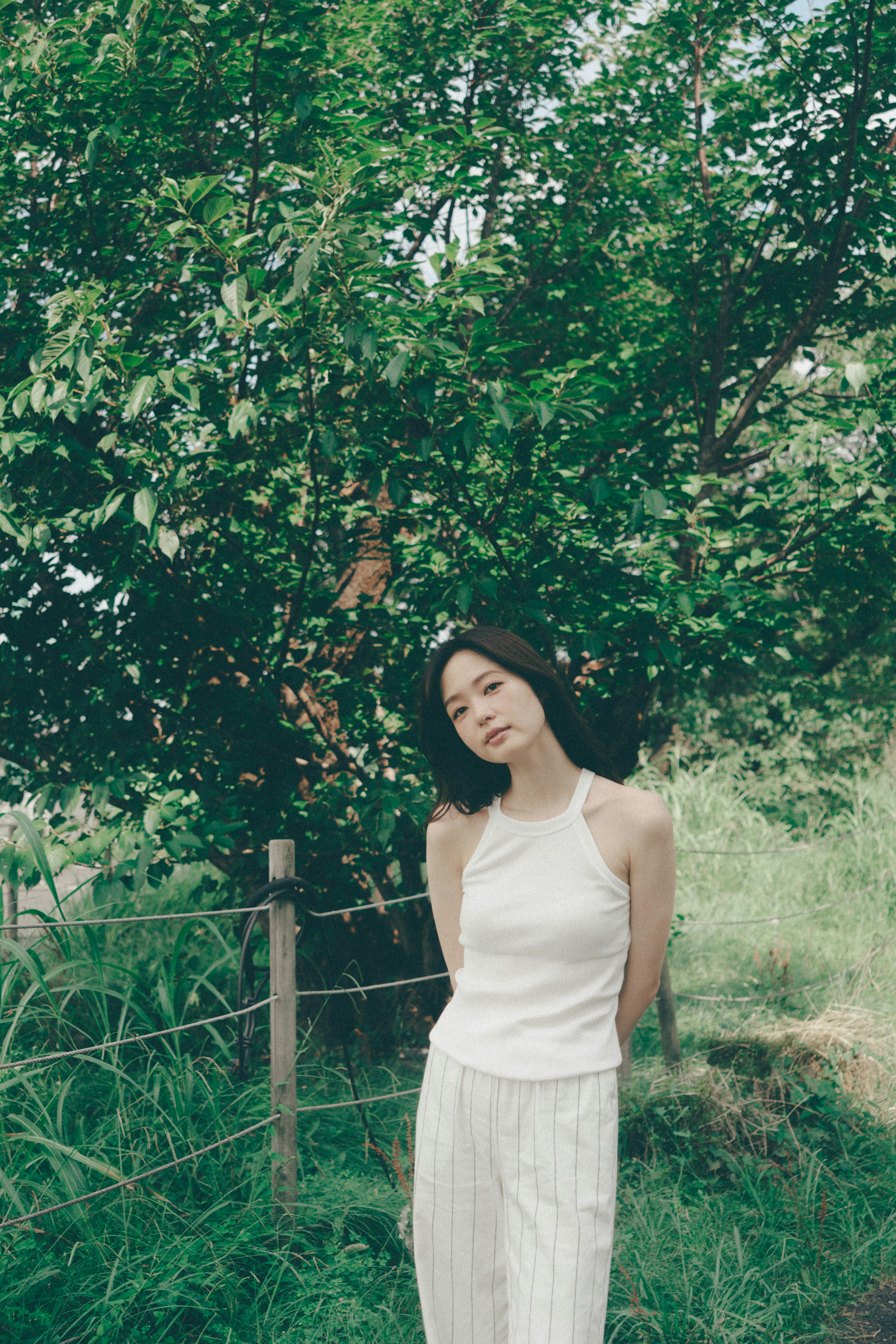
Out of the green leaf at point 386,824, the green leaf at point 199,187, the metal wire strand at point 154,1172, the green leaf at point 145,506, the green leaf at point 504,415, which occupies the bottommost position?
the metal wire strand at point 154,1172

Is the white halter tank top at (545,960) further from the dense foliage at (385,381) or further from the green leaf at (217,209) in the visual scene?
the green leaf at (217,209)

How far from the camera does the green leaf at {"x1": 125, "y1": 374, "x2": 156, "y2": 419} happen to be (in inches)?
91.2

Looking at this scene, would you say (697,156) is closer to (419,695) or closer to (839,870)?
(419,695)

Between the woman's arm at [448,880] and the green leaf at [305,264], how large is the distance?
1.21m

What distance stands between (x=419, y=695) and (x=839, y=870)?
5.91 metres

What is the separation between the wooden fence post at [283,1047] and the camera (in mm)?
2572

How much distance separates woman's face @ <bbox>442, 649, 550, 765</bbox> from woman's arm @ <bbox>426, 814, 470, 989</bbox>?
172mm

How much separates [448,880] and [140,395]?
1.39 meters

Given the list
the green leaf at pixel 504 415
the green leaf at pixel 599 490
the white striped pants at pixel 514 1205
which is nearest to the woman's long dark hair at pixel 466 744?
the white striped pants at pixel 514 1205

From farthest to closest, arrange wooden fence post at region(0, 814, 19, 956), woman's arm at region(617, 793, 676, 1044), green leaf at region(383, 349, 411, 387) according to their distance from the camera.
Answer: wooden fence post at region(0, 814, 19, 956), green leaf at region(383, 349, 411, 387), woman's arm at region(617, 793, 676, 1044)

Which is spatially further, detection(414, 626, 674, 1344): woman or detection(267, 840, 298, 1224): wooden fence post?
detection(267, 840, 298, 1224): wooden fence post

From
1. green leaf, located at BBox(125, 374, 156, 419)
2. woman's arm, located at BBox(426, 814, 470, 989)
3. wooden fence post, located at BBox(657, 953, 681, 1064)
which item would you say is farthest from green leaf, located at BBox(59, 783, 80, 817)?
wooden fence post, located at BBox(657, 953, 681, 1064)

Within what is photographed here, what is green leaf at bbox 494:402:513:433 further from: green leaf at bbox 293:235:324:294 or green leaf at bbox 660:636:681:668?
green leaf at bbox 660:636:681:668

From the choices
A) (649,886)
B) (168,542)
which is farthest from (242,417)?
(649,886)
